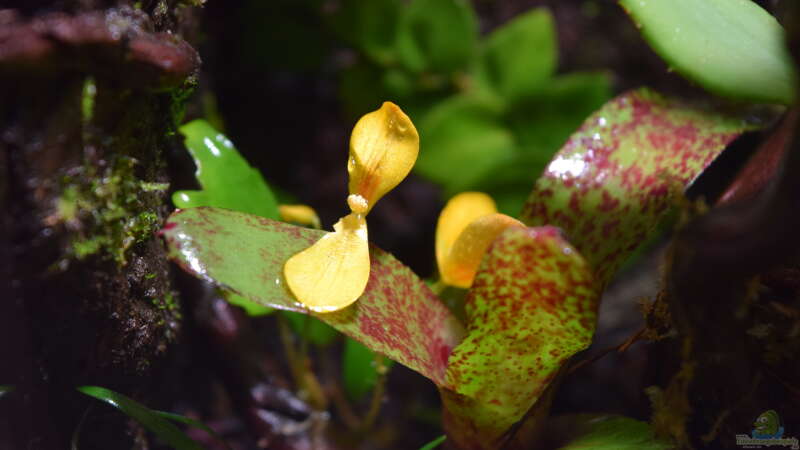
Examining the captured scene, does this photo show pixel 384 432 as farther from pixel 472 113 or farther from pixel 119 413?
pixel 472 113

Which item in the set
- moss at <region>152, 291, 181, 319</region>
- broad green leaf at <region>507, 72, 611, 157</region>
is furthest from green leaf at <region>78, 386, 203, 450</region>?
broad green leaf at <region>507, 72, 611, 157</region>

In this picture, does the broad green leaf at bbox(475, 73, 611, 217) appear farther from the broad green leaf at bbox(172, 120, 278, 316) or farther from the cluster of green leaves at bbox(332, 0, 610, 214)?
the broad green leaf at bbox(172, 120, 278, 316)

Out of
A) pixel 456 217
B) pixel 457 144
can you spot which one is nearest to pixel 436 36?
pixel 457 144

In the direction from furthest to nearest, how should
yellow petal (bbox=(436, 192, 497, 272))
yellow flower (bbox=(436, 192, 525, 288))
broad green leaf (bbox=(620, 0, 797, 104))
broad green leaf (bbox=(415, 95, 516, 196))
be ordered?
1. broad green leaf (bbox=(415, 95, 516, 196))
2. yellow petal (bbox=(436, 192, 497, 272))
3. yellow flower (bbox=(436, 192, 525, 288))
4. broad green leaf (bbox=(620, 0, 797, 104))

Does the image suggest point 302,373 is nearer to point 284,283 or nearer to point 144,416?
point 144,416

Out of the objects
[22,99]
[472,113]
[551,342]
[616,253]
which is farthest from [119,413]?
[472,113]
